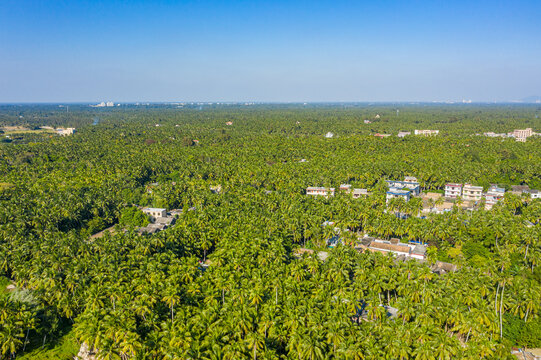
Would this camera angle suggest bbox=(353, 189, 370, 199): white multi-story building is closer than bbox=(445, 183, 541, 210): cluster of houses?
No

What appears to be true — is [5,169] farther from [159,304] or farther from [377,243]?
[377,243]

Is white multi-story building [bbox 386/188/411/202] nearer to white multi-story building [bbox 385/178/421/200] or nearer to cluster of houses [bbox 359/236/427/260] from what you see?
white multi-story building [bbox 385/178/421/200]

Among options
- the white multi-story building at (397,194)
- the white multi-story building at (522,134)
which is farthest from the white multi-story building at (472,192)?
the white multi-story building at (522,134)

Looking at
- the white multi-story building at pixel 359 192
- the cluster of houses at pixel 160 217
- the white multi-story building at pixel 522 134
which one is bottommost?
the cluster of houses at pixel 160 217

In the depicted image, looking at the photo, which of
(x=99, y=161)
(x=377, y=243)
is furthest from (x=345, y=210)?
(x=99, y=161)

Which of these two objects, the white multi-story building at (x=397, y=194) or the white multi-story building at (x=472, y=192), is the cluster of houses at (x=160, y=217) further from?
the white multi-story building at (x=472, y=192)

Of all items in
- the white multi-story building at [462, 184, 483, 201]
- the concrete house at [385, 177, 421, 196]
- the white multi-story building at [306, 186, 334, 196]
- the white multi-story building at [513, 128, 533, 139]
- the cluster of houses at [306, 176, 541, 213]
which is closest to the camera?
the cluster of houses at [306, 176, 541, 213]

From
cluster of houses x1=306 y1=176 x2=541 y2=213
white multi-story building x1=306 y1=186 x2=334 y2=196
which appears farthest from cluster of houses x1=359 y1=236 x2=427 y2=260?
white multi-story building x1=306 y1=186 x2=334 y2=196
